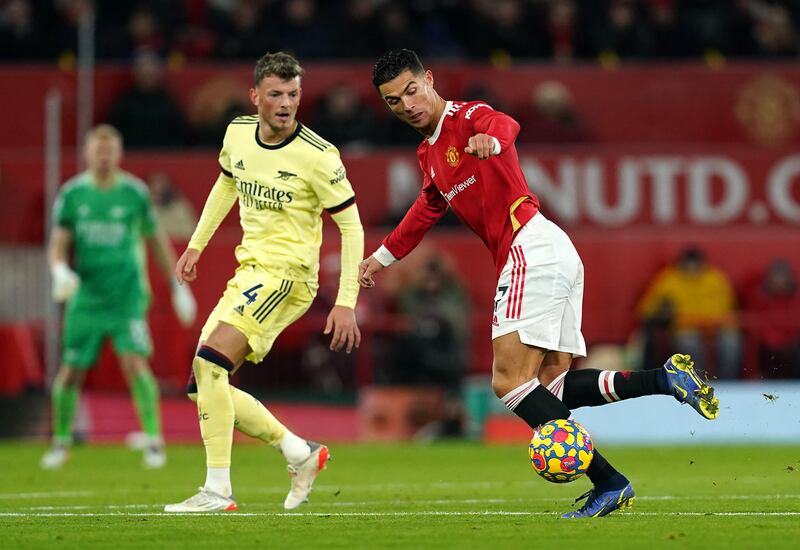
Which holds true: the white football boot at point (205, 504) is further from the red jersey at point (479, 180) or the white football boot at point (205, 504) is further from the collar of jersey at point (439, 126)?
the collar of jersey at point (439, 126)

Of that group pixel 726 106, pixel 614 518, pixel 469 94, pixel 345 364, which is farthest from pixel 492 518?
pixel 726 106

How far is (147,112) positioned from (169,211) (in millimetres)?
1642

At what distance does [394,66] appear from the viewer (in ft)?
27.6

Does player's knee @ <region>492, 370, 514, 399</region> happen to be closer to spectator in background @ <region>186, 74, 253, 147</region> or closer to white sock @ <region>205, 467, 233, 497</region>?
white sock @ <region>205, 467, 233, 497</region>

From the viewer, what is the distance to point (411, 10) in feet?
69.0

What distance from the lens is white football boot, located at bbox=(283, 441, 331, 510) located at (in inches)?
369

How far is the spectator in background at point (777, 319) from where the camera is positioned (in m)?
17.5

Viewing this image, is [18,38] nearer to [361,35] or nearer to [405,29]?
[361,35]

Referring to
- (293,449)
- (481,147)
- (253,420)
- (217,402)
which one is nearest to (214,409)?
(217,402)

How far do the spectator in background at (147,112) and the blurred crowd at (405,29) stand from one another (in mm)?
1190

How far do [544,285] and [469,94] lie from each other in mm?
10832

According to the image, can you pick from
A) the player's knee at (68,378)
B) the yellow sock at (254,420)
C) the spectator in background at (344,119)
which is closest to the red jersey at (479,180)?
the yellow sock at (254,420)

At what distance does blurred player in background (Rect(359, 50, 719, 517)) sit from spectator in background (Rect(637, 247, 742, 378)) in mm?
9092

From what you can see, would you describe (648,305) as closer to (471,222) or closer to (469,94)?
(469,94)
